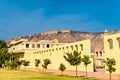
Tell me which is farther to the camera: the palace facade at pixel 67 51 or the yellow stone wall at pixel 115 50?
the palace facade at pixel 67 51

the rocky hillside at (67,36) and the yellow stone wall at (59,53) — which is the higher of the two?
the rocky hillside at (67,36)

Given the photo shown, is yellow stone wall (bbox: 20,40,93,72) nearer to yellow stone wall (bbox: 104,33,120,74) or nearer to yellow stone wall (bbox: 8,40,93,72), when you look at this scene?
yellow stone wall (bbox: 8,40,93,72)

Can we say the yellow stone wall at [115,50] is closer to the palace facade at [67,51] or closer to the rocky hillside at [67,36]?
the palace facade at [67,51]

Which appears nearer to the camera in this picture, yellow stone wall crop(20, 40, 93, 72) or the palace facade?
the palace facade

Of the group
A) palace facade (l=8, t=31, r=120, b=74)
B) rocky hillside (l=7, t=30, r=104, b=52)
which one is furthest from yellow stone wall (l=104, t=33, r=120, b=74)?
rocky hillside (l=7, t=30, r=104, b=52)

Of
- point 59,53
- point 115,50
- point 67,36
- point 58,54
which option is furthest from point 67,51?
point 67,36

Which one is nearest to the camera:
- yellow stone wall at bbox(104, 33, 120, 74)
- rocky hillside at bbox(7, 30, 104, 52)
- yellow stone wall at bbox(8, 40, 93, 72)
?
yellow stone wall at bbox(104, 33, 120, 74)

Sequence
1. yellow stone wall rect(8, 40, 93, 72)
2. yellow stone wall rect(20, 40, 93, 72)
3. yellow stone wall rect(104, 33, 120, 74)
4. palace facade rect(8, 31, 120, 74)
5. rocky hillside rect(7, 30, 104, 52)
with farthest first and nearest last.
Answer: rocky hillside rect(7, 30, 104, 52), yellow stone wall rect(8, 40, 93, 72), yellow stone wall rect(20, 40, 93, 72), palace facade rect(8, 31, 120, 74), yellow stone wall rect(104, 33, 120, 74)

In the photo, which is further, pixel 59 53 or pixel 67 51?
pixel 59 53

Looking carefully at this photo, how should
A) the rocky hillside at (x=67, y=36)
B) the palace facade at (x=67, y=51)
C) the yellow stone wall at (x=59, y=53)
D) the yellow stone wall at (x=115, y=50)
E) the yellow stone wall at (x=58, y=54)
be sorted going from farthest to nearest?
1. the rocky hillside at (x=67, y=36)
2. the yellow stone wall at (x=59, y=53)
3. the yellow stone wall at (x=58, y=54)
4. the palace facade at (x=67, y=51)
5. the yellow stone wall at (x=115, y=50)

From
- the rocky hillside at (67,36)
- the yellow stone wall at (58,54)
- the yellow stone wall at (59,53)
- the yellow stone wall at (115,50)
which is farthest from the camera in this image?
the rocky hillside at (67,36)

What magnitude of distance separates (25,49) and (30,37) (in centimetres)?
9982

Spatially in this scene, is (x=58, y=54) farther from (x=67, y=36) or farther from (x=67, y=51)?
(x=67, y=36)

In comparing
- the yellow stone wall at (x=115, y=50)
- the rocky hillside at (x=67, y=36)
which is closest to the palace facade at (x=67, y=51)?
the yellow stone wall at (x=115, y=50)
